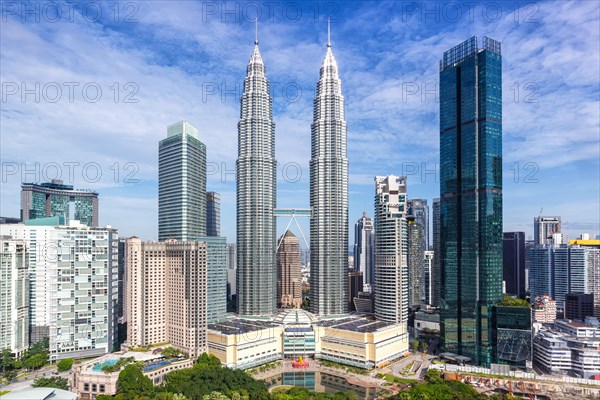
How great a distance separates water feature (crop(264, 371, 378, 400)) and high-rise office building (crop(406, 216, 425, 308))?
3177 cm

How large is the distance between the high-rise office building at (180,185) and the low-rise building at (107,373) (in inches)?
741

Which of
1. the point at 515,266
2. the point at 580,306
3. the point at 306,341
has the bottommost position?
the point at 306,341

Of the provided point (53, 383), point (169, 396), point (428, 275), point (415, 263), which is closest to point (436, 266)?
point (415, 263)

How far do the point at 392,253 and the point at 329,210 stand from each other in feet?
40.5

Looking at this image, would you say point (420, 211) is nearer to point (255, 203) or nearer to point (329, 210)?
point (329, 210)

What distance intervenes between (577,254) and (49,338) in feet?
250

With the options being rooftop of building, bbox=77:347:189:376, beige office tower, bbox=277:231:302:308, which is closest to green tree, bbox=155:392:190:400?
rooftop of building, bbox=77:347:189:376

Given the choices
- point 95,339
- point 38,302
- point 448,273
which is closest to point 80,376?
point 95,339

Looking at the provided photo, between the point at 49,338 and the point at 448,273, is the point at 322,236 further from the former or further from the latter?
the point at 49,338

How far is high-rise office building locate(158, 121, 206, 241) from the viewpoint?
55.3 meters

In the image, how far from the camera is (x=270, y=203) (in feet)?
201

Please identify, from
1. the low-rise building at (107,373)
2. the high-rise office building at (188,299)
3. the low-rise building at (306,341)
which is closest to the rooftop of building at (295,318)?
the low-rise building at (306,341)

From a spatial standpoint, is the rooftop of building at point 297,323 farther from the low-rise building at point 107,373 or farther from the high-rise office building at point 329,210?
the low-rise building at point 107,373

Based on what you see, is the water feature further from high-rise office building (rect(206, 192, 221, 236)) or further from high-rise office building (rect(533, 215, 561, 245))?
high-rise office building (rect(533, 215, 561, 245))
